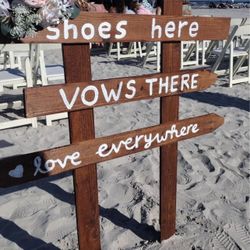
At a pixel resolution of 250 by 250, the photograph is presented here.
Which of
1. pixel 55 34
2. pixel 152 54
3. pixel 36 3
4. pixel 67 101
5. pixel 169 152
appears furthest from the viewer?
pixel 152 54

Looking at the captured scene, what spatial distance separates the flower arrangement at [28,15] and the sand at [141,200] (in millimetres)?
1309

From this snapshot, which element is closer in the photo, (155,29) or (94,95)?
(94,95)

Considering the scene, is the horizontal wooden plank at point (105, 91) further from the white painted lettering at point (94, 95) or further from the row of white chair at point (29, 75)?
the row of white chair at point (29, 75)

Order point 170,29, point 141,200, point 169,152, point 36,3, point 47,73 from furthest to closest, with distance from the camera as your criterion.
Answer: point 47,73 → point 141,200 → point 169,152 → point 170,29 → point 36,3

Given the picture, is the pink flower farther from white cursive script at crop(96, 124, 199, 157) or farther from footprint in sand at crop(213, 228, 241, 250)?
footprint in sand at crop(213, 228, 241, 250)

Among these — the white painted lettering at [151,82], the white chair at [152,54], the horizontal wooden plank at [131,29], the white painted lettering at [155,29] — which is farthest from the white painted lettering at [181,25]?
the white chair at [152,54]

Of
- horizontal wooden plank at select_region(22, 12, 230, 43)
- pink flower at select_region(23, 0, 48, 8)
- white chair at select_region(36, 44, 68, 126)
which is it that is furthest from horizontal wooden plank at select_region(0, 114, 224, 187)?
white chair at select_region(36, 44, 68, 126)

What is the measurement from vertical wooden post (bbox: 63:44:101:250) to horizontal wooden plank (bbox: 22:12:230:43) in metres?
0.07

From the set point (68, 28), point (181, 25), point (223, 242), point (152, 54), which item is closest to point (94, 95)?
point (68, 28)

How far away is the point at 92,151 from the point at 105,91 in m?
0.28

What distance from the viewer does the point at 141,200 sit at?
2740 mm

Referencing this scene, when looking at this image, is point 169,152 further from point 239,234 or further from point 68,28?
point 68,28

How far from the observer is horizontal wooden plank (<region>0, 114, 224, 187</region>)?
1.61m

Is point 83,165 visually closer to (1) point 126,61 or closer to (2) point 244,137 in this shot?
(2) point 244,137
